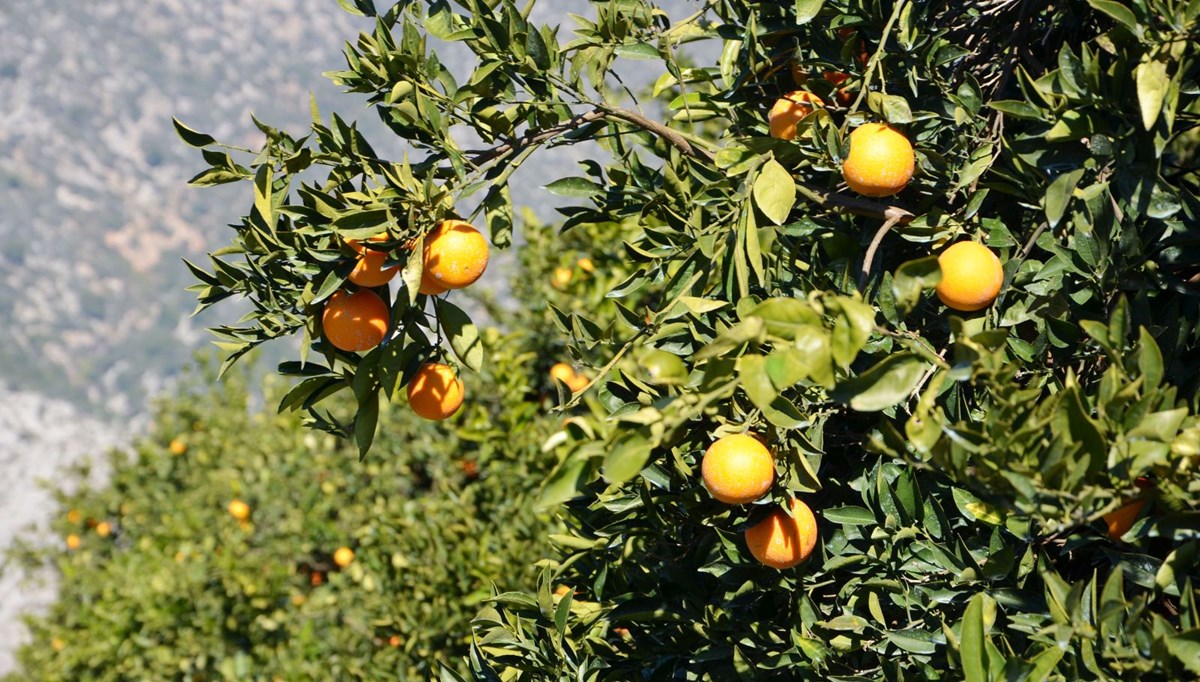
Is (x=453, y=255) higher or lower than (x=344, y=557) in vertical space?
lower

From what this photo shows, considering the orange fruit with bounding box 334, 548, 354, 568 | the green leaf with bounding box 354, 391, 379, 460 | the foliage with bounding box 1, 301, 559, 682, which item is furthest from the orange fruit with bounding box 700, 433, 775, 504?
the orange fruit with bounding box 334, 548, 354, 568

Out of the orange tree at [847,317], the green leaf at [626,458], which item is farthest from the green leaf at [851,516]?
the green leaf at [626,458]

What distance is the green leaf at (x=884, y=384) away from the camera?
0.69m

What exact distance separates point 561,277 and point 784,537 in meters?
2.27

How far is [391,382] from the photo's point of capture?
3.29 feet

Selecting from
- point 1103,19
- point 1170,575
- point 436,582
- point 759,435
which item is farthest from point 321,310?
point 436,582

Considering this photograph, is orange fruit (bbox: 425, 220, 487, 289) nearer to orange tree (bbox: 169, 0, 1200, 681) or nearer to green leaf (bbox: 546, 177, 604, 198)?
orange tree (bbox: 169, 0, 1200, 681)

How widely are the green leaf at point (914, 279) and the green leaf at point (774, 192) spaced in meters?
0.19

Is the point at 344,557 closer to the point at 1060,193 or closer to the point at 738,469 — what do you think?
the point at 738,469

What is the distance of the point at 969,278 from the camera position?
0.94 meters

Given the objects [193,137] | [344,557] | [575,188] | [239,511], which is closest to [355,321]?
[193,137]

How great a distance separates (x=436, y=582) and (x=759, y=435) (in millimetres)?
1651

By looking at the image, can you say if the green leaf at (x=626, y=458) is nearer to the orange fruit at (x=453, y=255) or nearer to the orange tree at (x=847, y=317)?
the orange tree at (x=847, y=317)

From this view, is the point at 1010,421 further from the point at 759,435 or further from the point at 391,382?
the point at 391,382
